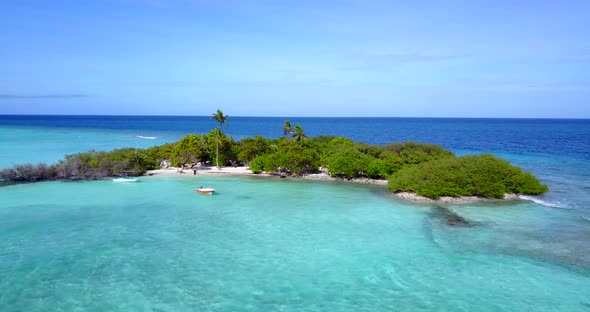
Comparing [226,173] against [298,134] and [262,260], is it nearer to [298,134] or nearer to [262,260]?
[298,134]

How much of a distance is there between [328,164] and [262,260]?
27793mm

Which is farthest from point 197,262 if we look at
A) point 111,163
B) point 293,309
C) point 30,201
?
point 111,163

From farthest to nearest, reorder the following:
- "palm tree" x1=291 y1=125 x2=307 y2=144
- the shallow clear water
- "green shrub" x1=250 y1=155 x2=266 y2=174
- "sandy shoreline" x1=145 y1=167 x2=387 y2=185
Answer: "palm tree" x1=291 y1=125 x2=307 y2=144, "green shrub" x1=250 y1=155 x2=266 y2=174, "sandy shoreline" x1=145 y1=167 x2=387 y2=185, the shallow clear water

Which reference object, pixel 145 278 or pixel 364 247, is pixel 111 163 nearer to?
pixel 145 278

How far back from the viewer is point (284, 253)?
22.9 m

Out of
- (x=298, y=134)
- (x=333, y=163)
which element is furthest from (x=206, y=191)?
(x=298, y=134)

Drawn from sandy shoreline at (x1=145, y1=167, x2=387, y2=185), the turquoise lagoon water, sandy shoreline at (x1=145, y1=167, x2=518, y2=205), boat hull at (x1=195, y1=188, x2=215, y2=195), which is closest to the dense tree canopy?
sandy shoreline at (x1=145, y1=167, x2=518, y2=205)

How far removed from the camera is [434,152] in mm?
46438

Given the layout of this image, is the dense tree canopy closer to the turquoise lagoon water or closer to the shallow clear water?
the turquoise lagoon water

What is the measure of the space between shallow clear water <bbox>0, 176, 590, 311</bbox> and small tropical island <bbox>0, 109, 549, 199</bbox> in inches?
192

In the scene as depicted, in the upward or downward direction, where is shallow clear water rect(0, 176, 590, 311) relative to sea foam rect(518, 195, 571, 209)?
downward

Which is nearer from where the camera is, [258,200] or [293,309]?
[293,309]

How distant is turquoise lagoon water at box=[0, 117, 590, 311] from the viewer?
17.5m

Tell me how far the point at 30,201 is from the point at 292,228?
25.3m
